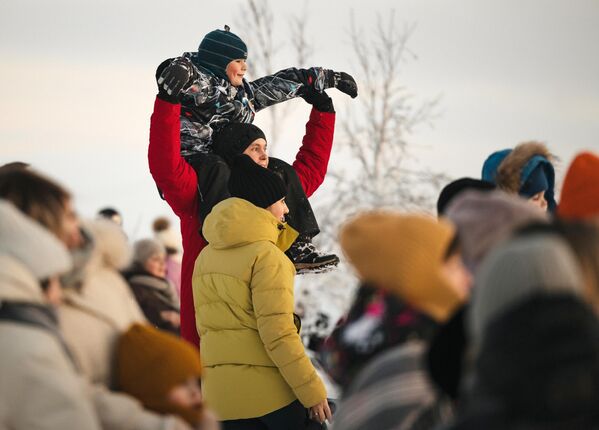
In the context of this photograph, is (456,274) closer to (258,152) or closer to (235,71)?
(258,152)

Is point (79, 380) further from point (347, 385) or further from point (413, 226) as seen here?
point (413, 226)

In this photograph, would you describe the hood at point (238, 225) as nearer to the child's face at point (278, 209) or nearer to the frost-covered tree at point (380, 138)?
the child's face at point (278, 209)

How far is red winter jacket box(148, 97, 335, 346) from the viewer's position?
5703mm

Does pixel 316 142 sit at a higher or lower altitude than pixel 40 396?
higher

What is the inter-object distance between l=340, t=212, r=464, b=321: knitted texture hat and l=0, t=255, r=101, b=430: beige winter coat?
31.0 inches

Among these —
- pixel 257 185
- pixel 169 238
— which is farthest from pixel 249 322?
pixel 169 238

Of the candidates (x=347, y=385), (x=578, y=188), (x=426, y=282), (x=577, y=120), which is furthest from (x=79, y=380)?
(x=577, y=120)

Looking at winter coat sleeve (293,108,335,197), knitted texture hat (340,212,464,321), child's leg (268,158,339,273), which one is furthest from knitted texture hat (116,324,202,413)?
winter coat sleeve (293,108,335,197)

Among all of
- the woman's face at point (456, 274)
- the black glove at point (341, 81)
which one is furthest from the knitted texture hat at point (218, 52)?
the woman's face at point (456, 274)

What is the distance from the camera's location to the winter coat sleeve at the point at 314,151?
21.7 ft

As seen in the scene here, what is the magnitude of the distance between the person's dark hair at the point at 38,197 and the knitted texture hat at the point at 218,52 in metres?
2.87

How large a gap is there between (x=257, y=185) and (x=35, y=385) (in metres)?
2.73

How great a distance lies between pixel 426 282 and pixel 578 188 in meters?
1.49

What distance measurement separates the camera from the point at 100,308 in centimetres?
333
